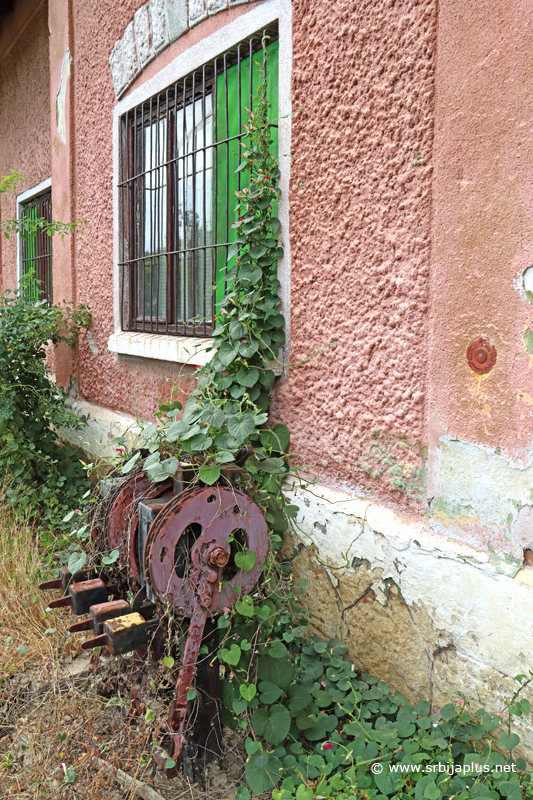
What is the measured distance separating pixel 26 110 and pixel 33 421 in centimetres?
385

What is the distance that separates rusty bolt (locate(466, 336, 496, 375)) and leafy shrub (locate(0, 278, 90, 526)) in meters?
2.96

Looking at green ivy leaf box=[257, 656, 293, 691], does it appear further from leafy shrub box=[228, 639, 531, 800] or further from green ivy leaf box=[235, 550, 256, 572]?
green ivy leaf box=[235, 550, 256, 572]

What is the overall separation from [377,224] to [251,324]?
705mm

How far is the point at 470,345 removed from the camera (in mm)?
1906

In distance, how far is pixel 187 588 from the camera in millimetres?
1783

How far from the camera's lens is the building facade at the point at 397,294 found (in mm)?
1805

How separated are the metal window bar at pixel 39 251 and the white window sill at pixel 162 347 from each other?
2.42m

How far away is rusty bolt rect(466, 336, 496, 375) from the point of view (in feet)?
6.08

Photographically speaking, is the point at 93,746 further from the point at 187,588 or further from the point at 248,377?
the point at 248,377

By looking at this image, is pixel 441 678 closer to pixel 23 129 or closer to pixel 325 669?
pixel 325 669

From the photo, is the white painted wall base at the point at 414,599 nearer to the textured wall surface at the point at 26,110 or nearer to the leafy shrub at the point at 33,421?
the leafy shrub at the point at 33,421

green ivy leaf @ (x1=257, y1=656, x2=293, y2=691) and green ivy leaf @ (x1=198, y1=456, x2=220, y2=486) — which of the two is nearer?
green ivy leaf @ (x1=198, y1=456, x2=220, y2=486)

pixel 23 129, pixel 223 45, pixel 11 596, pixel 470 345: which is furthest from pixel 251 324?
pixel 23 129

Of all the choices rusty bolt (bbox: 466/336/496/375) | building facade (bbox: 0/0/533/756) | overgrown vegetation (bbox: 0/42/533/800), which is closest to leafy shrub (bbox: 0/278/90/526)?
building facade (bbox: 0/0/533/756)
